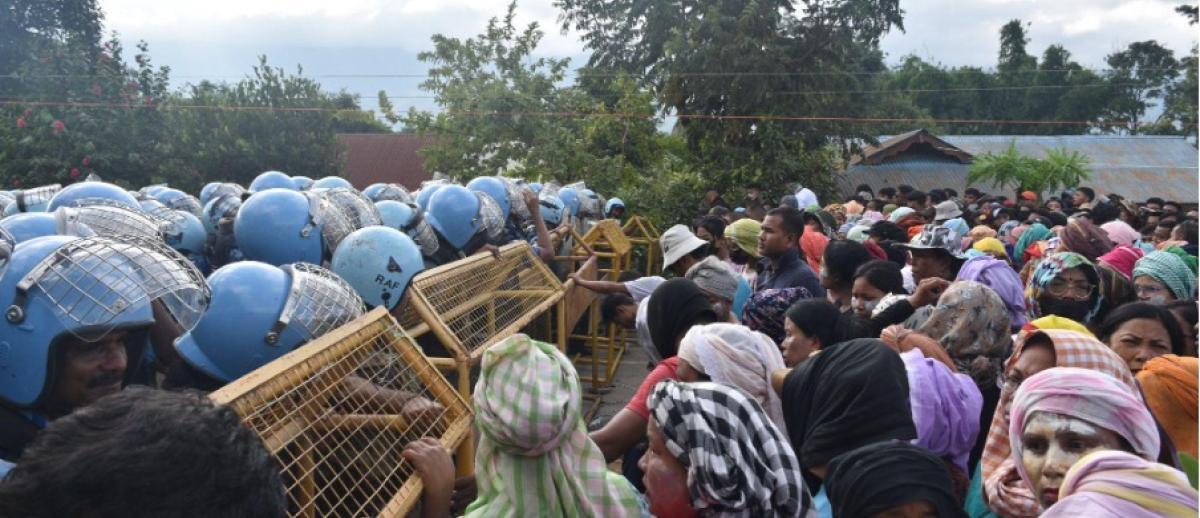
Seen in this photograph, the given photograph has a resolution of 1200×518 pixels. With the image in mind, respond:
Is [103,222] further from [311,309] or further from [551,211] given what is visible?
[551,211]

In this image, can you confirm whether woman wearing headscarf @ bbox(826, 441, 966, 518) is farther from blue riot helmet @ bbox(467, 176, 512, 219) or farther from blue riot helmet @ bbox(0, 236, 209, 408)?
blue riot helmet @ bbox(467, 176, 512, 219)

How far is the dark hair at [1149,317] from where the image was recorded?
3459 mm

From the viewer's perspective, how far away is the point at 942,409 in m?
2.91

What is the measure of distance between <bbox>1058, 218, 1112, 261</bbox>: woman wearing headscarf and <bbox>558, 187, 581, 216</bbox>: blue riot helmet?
7.50 metres

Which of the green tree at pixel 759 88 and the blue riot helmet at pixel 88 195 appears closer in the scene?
the blue riot helmet at pixel 88 195

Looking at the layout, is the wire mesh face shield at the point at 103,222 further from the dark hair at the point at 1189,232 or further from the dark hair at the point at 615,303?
the dark hair at the point at 1189,232

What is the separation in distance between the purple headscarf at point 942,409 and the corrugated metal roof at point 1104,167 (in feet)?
80.7

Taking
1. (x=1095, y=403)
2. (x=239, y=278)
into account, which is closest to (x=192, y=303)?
(x=239, y=278)

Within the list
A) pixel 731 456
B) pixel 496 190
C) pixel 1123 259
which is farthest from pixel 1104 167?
pixel 731 456

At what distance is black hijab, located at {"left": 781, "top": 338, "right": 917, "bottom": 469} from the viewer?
249 centimetres

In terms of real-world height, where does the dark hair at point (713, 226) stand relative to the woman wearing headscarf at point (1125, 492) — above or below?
below

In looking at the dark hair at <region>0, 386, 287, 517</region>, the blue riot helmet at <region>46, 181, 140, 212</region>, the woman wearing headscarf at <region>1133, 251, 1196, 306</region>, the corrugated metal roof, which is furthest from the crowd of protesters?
the corrugated metal roof

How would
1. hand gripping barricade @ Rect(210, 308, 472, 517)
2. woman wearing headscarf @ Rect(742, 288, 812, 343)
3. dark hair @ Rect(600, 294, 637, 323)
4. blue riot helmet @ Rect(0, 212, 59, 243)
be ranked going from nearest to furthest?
hand gripping barricade @ Rect(210, 308, 472, 517), blue riot helmet @ Rect(0, 212, 59, 243), woman wearing headscarf @ Rect(742, 288, 812, 343), dark hair @ Rect(600, 294, 637, 323)

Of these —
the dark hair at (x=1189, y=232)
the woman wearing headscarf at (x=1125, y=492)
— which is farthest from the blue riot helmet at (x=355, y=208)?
the dark hair at (x=1189, y=232)
